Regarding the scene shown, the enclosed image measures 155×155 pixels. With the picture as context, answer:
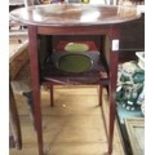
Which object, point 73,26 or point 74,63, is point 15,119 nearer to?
point 74,63

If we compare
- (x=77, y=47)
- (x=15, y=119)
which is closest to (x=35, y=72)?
(x=15, y=119)

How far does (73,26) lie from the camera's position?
1284 mm

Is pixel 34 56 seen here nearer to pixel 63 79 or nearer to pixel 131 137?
pixel 63 79

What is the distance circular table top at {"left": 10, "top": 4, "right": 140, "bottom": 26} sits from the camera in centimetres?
130

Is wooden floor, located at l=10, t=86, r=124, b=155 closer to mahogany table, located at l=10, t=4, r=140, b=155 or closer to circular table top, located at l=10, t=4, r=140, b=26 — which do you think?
mahogany table, located at l=10, t=4, r=140, b=155

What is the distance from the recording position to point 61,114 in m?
1.97

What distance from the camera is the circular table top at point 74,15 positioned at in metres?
1.30

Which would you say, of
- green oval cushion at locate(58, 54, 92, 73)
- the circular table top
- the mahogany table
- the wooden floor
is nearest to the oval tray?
green oval cushion at locate(58, 54, 92, 73)

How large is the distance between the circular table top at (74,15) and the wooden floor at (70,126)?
0.67 m

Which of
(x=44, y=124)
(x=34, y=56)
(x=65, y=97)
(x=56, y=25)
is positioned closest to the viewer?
(x=56, y=25)

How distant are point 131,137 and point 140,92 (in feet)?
1.21

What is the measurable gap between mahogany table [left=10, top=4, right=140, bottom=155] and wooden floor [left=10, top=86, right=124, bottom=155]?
12cm

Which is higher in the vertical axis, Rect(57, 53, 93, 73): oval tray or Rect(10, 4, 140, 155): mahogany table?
Rect(10, 4, 140, 155): mahogany table
